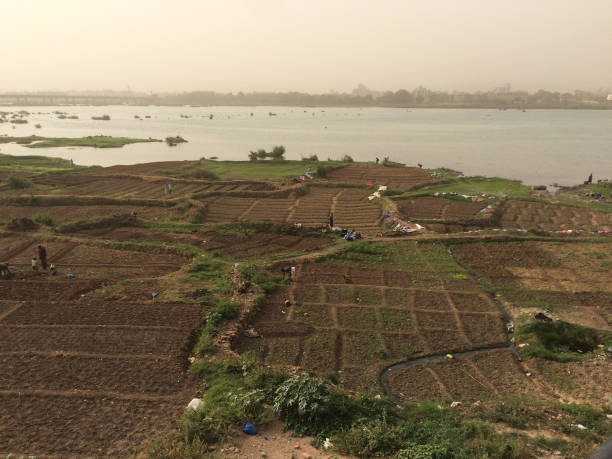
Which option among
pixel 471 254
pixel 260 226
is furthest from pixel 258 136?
pixel 471 254

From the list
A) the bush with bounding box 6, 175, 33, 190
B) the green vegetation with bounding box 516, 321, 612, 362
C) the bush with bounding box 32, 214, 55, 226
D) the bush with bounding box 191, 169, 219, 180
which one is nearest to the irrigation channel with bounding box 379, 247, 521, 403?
the green vegetation with bounding box 516, 321, 612, 362

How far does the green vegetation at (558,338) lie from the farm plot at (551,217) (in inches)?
489

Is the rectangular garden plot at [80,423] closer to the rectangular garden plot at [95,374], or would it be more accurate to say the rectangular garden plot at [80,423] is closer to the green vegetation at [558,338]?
the rectangular garden plot at [95,374]

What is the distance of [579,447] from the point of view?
6.84 m

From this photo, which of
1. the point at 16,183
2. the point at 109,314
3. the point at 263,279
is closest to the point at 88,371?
the point at 109,314

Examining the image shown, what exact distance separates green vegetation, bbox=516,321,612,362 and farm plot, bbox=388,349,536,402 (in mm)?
789

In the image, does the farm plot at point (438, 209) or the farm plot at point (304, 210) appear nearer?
the farm plot at point (304, 210)

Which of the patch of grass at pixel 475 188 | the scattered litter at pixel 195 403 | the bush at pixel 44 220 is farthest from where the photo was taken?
the patch of grass at pixel 475 188

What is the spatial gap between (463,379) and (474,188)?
2672 cm

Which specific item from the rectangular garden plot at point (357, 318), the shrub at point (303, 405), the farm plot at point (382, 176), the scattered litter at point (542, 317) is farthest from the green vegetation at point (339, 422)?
the farm plot at point (382, 176)

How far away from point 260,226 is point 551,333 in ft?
45.4

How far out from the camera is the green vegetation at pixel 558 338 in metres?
10.8

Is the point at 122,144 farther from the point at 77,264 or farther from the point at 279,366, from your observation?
the point at 279,366

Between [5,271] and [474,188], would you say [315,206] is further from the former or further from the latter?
[5,271]
